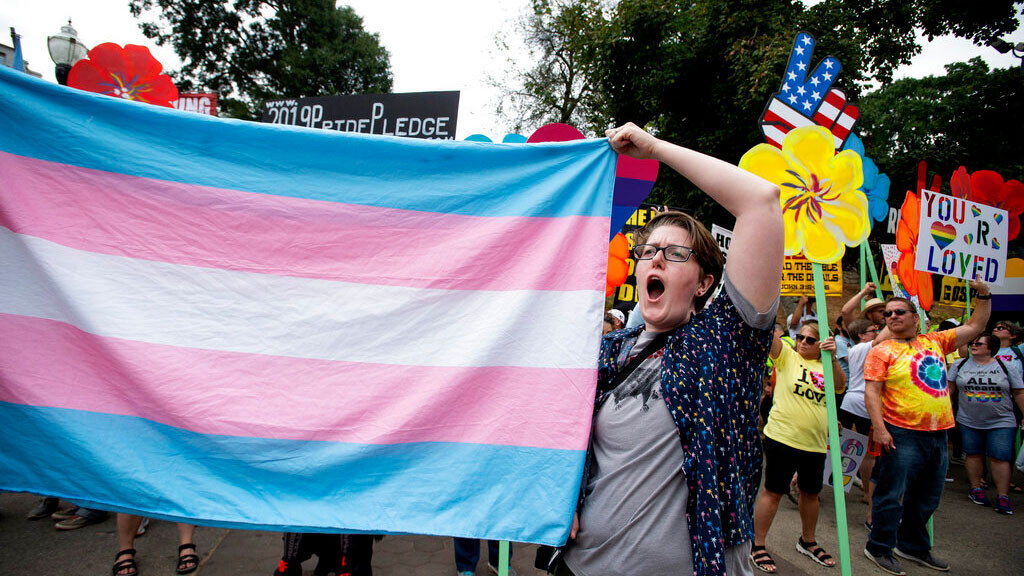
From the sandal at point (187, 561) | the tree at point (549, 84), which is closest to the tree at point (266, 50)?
the tree at point (549, 84)

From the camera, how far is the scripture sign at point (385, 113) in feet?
13.1

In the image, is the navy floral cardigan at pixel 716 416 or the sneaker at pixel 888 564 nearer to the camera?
the navy floral cardigan at pixel 716 416

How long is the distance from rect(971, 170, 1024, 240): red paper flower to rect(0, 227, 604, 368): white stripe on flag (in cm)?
572

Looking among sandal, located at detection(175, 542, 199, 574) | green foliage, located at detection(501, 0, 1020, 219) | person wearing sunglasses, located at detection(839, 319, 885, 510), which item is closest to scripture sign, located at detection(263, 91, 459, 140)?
sandal, located at detection(175, 542, 199, 574)

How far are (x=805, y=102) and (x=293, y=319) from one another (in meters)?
3.14

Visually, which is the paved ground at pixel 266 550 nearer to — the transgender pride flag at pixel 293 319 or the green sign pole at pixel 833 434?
the green sign pole at pixel 833 434

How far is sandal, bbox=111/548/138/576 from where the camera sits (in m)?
3.69

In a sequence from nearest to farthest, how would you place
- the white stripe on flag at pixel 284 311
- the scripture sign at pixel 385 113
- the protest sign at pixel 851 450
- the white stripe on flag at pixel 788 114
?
1. the white stripe on flag at pixel 284 311
2. the white stripe on flag at pixel 788 114
3. the scripture sign at pixel 385 113
4. the protest sign at pixel 851 450

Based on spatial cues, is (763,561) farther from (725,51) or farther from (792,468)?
(725,51)

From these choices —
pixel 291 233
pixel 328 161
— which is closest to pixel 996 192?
pixel 328 161

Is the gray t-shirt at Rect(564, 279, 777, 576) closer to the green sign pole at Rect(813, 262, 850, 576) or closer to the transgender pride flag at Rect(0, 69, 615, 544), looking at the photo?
the transgender pride flag at Rect(0, 69, 615, 544)

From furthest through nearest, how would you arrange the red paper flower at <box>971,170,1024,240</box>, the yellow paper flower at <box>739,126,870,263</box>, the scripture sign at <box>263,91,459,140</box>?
the red paper flower at <box>971,170,1024,240</box>
the scripture sign at <box>263,91,459,140</box>
the yellow paper flower at <box>739,126,870,263</box>

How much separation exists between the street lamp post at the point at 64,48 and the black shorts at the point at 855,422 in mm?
8916

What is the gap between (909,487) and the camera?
14.2 feet
